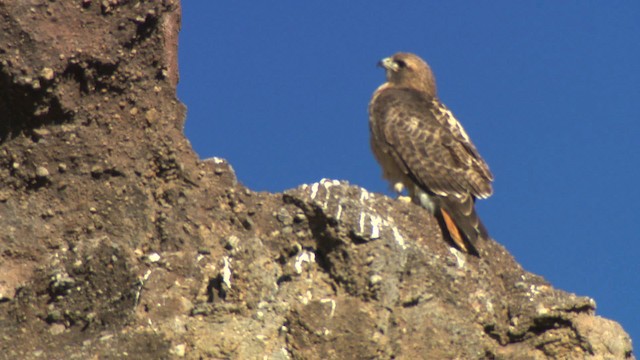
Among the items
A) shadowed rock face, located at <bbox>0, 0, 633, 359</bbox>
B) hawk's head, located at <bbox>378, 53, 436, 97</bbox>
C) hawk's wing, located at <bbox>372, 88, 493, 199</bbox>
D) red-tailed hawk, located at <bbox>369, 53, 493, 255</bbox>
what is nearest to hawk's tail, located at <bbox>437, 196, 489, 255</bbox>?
red-tailed hawk, located at <bbox>369, 53, 493, 255</bbox>

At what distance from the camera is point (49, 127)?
5.85 meters

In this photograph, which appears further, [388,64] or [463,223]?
[388,64]

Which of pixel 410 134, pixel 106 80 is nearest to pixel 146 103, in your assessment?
pixel 106 80

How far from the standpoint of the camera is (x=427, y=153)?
29.6 feet

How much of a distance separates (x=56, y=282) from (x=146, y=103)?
1101mm

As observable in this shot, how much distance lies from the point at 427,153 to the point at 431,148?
1.9 inches

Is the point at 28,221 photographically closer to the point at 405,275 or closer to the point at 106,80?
the point at 106,80

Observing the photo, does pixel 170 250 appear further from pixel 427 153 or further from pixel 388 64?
pixel 388 64

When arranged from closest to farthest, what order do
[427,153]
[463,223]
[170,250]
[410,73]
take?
[170,250]
[463,223]
[427,153]
[410,73]

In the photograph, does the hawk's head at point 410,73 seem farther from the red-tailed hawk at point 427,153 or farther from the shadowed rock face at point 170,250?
the shadowed rock face at point 170,250

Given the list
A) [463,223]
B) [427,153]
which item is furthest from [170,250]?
[427,153]

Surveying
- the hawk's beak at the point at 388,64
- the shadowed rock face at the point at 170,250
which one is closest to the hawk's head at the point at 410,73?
the hawk's beak at the point at 388,64

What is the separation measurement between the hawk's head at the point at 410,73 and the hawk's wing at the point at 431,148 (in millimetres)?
1086

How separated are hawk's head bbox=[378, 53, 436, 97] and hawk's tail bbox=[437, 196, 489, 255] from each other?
253 centimetres
